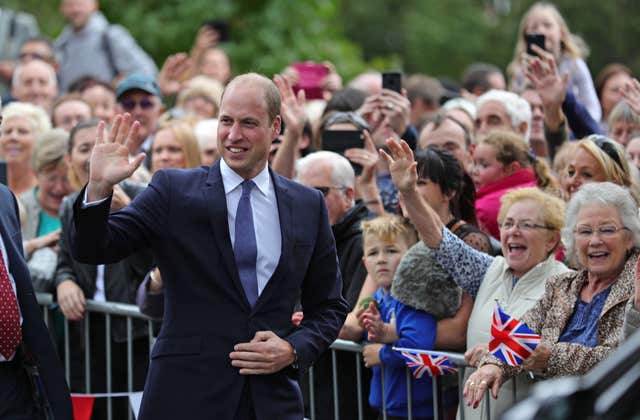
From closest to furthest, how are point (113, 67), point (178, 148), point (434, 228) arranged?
point (434, 228) < point (178, 148) < point (113, 67)

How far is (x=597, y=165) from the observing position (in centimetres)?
710

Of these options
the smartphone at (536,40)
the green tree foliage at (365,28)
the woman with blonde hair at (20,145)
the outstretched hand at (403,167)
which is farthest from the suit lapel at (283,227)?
the woman with blonde hair at (20,145)

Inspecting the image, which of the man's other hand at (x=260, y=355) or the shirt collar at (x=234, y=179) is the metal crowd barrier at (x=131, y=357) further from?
the shirt collar at (x=234, y=179)

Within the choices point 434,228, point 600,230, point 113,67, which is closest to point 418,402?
point 434,228

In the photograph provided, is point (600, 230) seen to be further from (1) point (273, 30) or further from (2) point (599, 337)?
(1) point (273, 30)

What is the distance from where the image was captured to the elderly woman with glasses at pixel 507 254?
6.53 m

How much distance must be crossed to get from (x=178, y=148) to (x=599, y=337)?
3.65 meters

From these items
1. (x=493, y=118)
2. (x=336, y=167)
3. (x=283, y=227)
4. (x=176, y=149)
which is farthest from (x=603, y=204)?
(x=176, y=149)

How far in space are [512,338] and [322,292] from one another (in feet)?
2.90

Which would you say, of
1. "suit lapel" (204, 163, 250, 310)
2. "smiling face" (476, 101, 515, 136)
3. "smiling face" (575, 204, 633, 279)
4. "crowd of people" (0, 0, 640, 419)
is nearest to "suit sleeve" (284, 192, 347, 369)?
"crowd of people" (0, 0, 640, 419)

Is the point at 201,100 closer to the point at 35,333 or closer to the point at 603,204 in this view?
the point at 35,333

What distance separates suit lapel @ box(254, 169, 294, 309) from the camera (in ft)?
17.5

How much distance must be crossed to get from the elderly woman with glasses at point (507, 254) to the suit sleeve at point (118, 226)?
4.93 ft

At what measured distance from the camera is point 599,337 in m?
5.89
